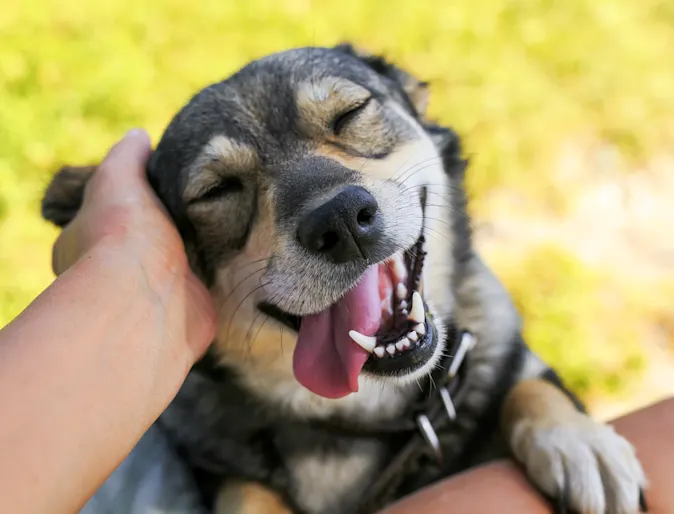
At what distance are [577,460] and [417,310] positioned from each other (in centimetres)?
49

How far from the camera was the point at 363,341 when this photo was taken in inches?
58.4

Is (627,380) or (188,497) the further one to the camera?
(627,380)

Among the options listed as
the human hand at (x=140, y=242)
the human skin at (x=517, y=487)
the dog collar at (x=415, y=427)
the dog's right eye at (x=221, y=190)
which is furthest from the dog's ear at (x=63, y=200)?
the human skin at (x=517, y=487)

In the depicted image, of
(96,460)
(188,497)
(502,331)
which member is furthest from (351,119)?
(188,497)

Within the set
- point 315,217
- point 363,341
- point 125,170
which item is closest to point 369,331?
point 363,341

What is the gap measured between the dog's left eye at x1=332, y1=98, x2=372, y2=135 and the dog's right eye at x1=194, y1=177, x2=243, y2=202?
0.29 m

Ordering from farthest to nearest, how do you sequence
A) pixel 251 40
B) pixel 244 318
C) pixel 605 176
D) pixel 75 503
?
pixel 251 40 < pixel 605 176 < pixel 244 318 < pixel 75 503

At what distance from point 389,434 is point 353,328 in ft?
1.33

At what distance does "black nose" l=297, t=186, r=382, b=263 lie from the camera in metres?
1.41

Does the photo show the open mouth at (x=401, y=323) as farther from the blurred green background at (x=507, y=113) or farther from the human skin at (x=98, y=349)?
the blurred green background at (x=507, y=113)

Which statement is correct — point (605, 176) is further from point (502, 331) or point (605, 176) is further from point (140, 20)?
point (140, 20)

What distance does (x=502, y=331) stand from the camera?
1.97 m

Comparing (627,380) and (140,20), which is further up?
(140,20)

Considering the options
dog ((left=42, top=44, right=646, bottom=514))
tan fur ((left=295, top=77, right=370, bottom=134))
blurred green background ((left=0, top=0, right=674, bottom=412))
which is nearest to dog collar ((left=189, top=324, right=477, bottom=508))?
dog ((left=42, top=44, right=646, bottom=514))
